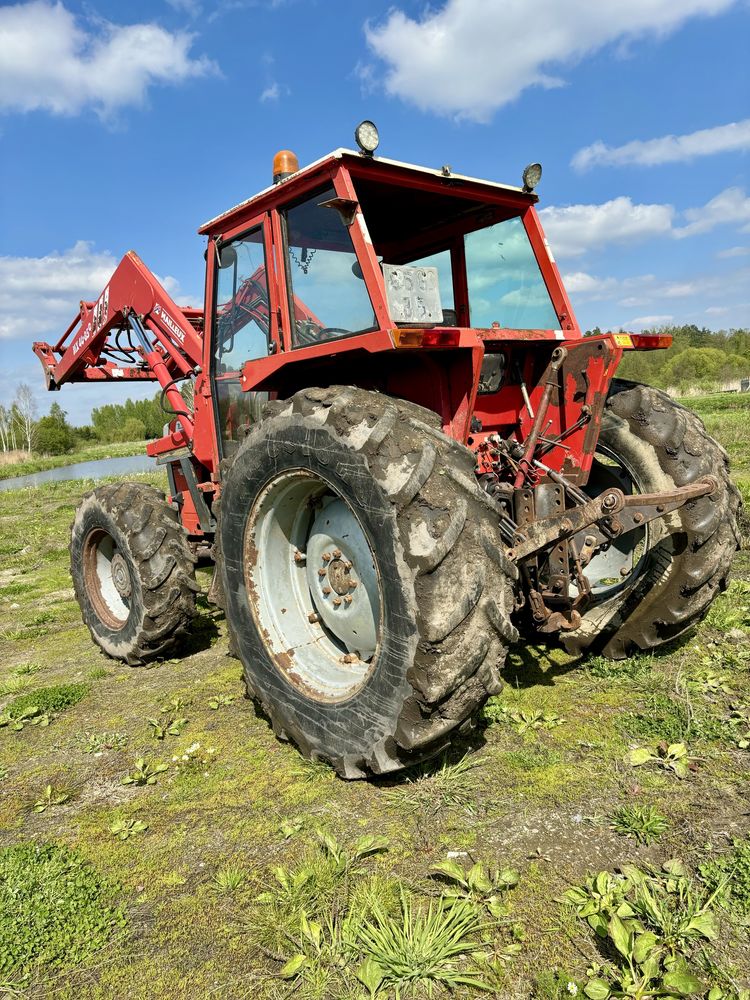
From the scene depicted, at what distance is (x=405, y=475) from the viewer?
2.53 meters

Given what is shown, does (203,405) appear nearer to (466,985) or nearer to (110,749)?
(110,749)

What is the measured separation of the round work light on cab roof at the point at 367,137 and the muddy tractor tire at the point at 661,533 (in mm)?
1911

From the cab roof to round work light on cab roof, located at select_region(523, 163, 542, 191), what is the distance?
0.05m

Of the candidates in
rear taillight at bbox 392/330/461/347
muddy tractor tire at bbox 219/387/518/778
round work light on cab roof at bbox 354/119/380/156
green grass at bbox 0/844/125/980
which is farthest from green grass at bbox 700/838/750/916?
round work light on cab roof at bbox 354/119/380/156

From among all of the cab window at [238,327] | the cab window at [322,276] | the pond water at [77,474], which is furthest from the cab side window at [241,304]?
the pond water at [77,474]

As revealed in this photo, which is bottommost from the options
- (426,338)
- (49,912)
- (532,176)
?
(49,912)

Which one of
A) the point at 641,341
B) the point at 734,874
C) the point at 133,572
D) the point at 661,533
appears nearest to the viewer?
the point at 734,874

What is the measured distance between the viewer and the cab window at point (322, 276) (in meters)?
3.27

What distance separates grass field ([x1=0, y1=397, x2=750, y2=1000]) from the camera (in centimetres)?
195

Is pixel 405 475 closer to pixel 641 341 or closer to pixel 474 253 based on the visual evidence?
pixel 641 341

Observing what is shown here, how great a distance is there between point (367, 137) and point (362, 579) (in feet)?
6.72

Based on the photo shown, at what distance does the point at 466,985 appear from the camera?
1.88m

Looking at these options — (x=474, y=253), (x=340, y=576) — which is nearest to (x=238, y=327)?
(x=474, y=253)

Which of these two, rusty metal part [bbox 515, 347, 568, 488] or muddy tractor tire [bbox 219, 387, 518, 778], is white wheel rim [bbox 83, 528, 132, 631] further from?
rusty metal part [bbox 515, 347, 568, 488]
